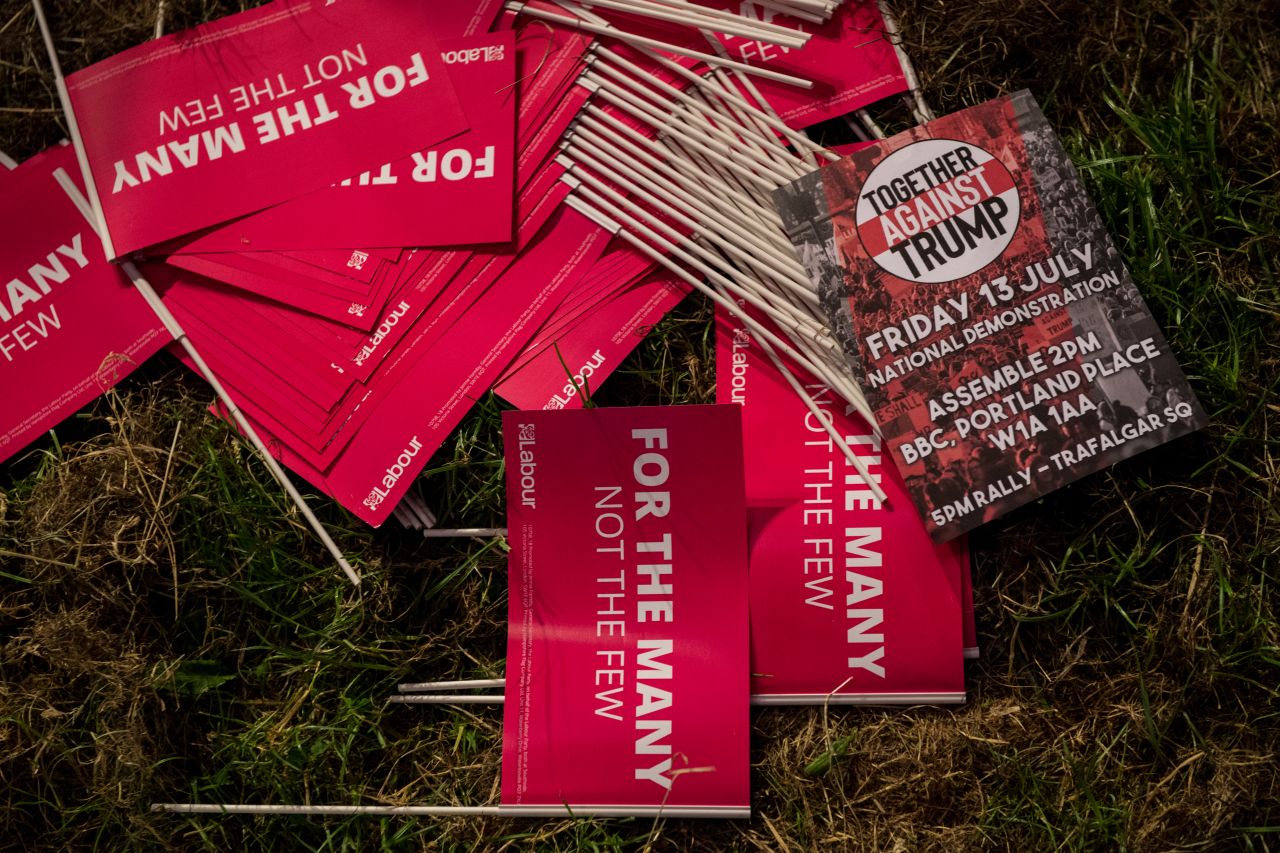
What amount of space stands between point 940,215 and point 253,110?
1165mm

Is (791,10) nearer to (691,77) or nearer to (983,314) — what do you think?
(691,77)

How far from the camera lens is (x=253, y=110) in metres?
1.81

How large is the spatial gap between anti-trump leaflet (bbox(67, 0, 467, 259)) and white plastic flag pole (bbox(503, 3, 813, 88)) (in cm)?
19

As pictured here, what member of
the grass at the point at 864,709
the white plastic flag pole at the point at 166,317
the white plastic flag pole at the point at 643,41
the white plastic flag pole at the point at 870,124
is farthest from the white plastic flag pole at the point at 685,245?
the white plastic flag pole at the point at 166,317

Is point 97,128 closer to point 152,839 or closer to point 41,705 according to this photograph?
point 41,705

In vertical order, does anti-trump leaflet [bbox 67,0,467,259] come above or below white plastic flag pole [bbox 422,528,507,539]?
above

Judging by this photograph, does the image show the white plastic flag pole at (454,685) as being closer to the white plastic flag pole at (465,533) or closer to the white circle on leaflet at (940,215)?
the white plastic flag pole at (465,533)

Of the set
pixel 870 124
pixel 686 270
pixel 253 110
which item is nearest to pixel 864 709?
pixel 686 270

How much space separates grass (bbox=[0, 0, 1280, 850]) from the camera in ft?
5.37

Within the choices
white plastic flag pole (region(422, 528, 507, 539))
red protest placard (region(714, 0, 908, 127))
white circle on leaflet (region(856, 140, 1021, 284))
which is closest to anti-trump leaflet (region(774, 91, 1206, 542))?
white circle on leaflet (region(856, 140, 1021, 284))

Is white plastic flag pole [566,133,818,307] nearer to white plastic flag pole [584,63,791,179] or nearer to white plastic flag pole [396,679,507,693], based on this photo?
white plastic flag pole [584,63,791,179]

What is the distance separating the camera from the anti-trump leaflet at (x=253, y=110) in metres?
1.78

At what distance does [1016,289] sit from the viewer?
1.65m

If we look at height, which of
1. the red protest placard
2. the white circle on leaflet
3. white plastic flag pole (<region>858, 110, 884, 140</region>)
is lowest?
the white circle on leaflet
